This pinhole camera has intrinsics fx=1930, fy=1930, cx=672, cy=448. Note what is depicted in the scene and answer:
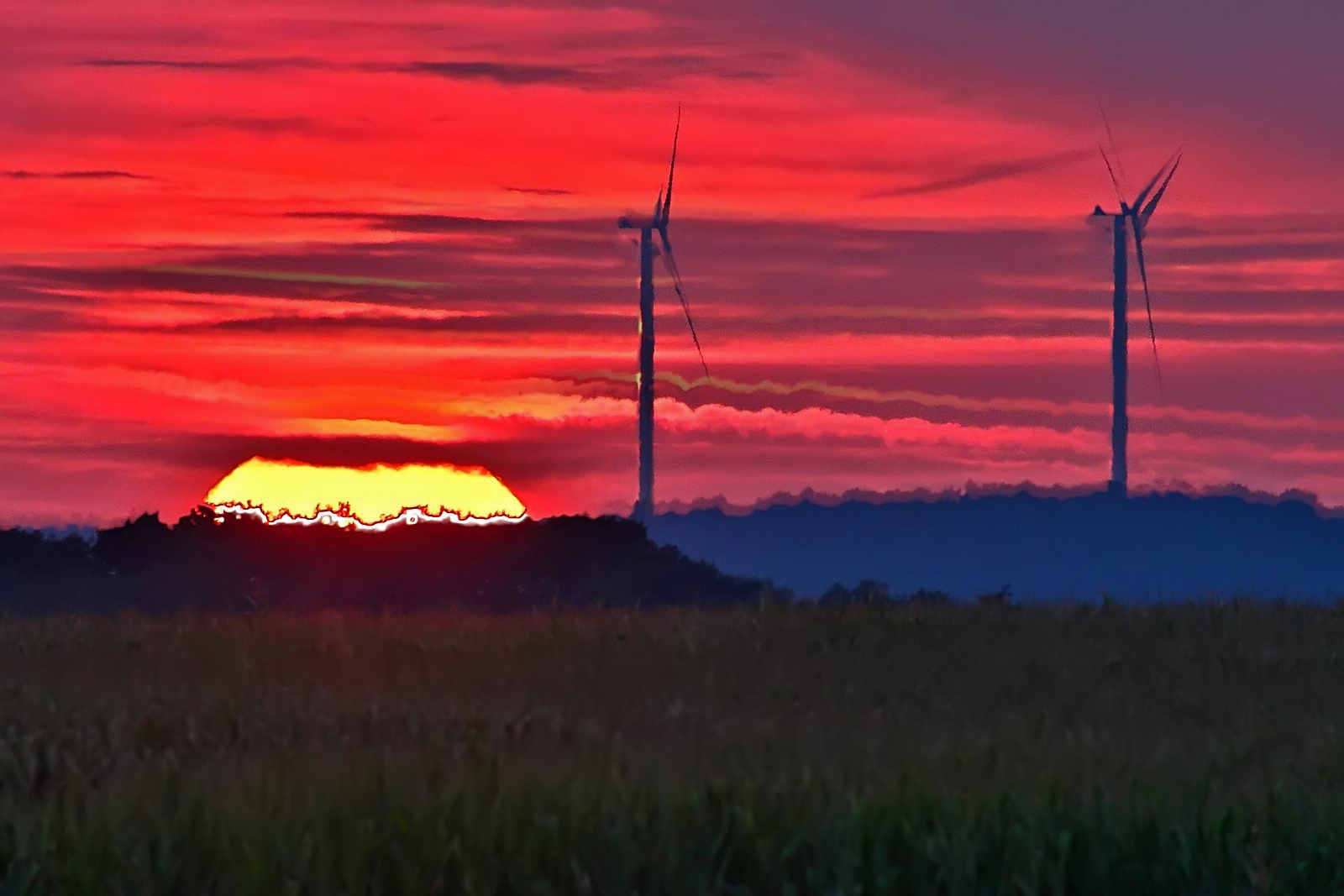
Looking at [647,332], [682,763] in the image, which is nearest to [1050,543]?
[647,332]

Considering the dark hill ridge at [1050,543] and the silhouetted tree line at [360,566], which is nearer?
the silhouetted tree line at [360,566]

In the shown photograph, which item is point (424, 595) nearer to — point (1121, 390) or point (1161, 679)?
point (1121, 390)

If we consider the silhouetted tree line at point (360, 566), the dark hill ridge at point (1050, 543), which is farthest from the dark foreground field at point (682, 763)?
the dark hill ridge at point (1050, 543)

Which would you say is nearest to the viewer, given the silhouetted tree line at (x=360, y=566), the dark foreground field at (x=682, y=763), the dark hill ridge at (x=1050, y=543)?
the dark foreground field at (x=682, y=763)

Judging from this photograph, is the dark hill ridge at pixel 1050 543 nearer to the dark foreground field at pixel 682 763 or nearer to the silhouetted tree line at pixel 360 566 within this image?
the silhouetted tree line at pixel 360 566

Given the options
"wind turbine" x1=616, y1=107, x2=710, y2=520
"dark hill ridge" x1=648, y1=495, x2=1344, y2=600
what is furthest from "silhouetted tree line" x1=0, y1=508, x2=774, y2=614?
"dark hill ridge" x1=648, y1=495, x2=1344, y2=600

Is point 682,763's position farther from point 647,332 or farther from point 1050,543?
point 1050,543

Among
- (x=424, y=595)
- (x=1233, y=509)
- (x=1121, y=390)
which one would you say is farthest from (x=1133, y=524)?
(x=424, y=595)
